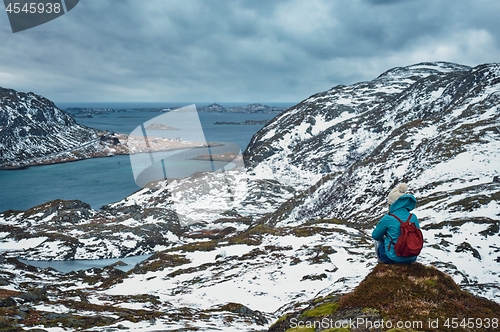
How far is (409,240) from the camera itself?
32.9 feet

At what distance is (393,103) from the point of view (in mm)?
157625

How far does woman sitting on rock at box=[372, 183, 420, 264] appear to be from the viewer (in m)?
10.1

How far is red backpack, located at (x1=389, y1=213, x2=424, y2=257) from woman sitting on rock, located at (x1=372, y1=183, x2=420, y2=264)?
0.14 metres

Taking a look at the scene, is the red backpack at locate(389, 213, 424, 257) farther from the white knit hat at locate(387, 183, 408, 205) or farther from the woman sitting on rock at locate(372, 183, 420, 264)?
the white knit hat at locate(387, 183, 408, 205)

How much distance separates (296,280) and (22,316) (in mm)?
21534

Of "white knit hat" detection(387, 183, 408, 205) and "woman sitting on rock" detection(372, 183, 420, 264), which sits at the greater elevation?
"white knit hat" detection(387, 183, 408, 205)

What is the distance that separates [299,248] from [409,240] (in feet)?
99.1

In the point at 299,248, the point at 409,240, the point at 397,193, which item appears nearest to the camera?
the point at 409,240

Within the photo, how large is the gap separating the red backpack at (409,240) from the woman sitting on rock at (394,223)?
5.5 inches

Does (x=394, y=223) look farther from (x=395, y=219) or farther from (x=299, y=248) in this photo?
(x=299, y=248)

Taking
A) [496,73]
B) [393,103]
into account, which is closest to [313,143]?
[393,103]

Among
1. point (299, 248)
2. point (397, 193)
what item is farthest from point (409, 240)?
point (299, 248)

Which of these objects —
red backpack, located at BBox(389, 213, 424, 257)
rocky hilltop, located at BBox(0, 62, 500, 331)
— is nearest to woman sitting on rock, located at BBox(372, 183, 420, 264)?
red backpack, located at BBox(389, 213, 424, 257)

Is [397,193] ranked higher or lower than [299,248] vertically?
higher
